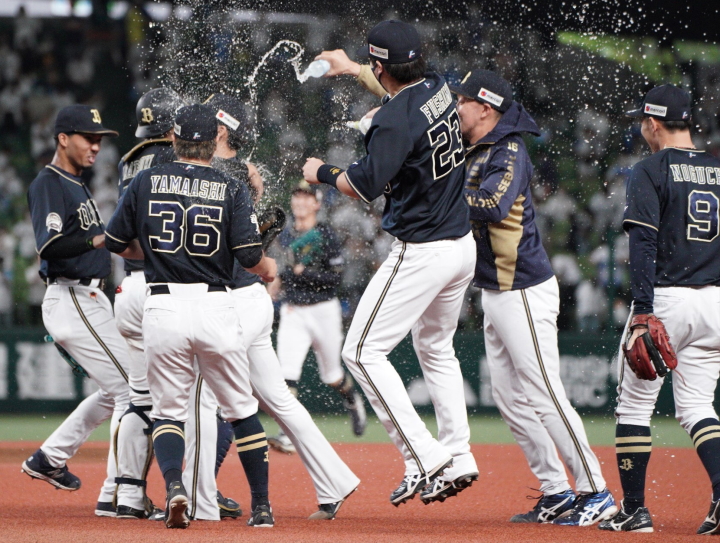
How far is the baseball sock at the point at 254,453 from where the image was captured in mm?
4902

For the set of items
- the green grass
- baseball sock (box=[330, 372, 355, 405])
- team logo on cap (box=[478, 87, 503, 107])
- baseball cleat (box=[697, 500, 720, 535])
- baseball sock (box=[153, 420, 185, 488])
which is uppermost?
team logo on cap (box=[478, 87, 503, 107])

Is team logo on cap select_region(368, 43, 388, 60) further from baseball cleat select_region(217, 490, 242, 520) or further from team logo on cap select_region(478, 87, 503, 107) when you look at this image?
baseball cleat select_region(217, 490, 242, 520)

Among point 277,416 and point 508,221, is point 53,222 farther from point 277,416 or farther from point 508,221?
point 508,221

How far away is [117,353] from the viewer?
19.1ft

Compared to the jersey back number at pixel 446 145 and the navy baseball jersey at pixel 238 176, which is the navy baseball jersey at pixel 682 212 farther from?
the navy baseball jersey at pixel 238 176

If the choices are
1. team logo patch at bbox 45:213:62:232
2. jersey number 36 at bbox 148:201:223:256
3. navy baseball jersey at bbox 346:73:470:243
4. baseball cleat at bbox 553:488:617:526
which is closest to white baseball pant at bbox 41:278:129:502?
team logo patch at bbox 45:213:62:232

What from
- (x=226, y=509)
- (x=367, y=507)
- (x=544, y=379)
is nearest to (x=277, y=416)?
(x=226, y=509)

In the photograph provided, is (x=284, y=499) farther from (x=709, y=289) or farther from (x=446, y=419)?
(x=709, y=289)

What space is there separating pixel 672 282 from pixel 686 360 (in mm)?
439

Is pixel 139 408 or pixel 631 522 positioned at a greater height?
pixel 139 408

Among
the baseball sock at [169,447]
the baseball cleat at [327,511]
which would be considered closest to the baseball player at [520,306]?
the baseball cleat at [327,511]

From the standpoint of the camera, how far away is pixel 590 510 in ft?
16.9

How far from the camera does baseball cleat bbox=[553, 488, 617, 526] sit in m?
5.13

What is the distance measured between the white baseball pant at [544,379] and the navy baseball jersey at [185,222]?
1.47m
